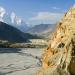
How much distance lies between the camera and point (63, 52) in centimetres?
868

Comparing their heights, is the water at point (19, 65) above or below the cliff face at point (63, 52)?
below

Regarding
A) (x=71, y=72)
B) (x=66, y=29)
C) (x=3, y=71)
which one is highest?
(x=66, y=29)

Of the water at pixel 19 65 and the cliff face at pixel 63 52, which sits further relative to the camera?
the water at pixel 19 65

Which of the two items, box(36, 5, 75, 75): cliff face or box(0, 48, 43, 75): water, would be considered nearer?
box(36, 5, 75, 75): cliff face

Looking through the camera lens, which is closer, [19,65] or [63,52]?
[63,52]

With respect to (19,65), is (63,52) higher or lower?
higher

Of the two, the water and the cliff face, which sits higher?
the cliff face

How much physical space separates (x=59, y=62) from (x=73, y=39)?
848mm

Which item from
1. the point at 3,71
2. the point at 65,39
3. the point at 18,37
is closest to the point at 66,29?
the point at 65,39

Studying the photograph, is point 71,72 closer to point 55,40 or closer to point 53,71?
point 53,71

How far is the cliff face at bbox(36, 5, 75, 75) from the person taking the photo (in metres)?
8.61

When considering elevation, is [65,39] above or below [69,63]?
above

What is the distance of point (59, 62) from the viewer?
862 centimetres

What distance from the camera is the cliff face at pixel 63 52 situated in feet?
28.2
